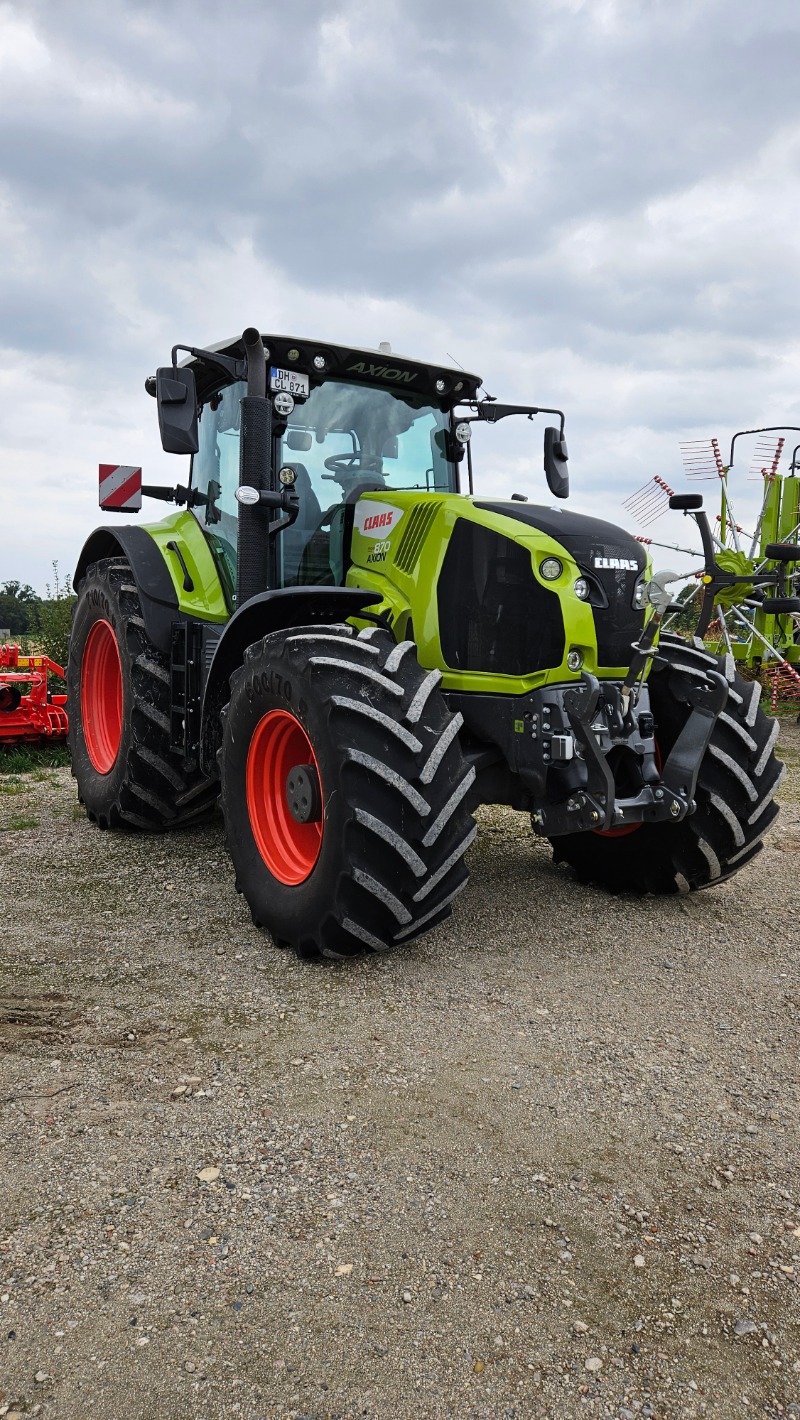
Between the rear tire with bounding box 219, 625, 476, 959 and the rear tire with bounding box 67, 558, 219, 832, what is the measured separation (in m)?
1.61

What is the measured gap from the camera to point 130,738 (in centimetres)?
519

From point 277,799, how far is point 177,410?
1674 mm

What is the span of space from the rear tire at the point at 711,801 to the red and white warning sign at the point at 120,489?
3286mm

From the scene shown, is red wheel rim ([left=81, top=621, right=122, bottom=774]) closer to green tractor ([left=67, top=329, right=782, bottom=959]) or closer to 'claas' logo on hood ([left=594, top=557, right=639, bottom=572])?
green tractor ([left=67, top=329, right=782, bottom=959])

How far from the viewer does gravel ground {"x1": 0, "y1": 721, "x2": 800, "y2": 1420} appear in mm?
1765

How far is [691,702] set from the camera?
4133 mm

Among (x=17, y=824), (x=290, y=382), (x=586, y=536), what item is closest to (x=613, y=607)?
(x=586, y=536)

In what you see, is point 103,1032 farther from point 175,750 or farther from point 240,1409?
point 175,750

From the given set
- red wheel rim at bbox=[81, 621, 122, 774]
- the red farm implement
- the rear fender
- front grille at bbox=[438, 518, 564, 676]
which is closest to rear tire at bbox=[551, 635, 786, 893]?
front grille at bbox=[438, 518, 564, 676]

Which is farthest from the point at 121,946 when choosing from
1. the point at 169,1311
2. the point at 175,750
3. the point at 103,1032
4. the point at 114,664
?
the point at 114,664

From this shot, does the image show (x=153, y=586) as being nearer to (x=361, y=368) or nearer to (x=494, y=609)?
(x=361, y=368)

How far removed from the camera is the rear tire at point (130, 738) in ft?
17.0

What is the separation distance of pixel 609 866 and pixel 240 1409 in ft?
10.4

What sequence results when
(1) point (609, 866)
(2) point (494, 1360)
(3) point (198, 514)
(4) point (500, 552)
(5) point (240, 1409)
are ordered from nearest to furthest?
(5) point (240, 1409) → (2) point (494, 1360) → (4) point (500, 552) → (1) point (609, 866) → (3) point (198, 514)
